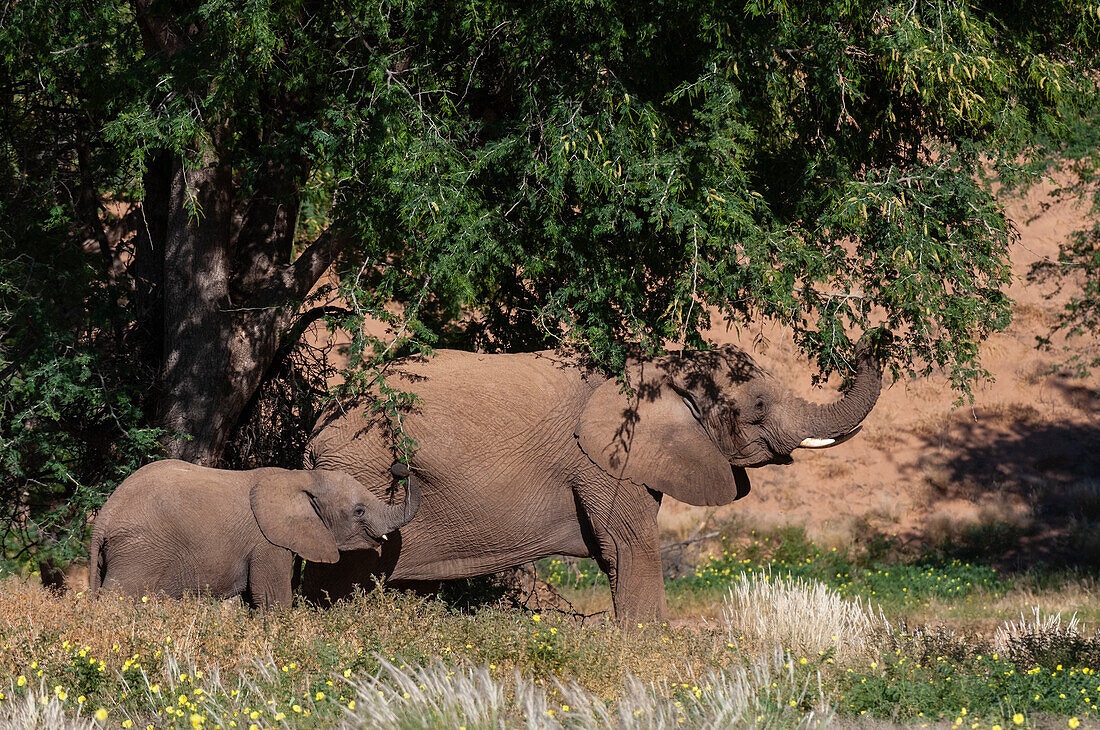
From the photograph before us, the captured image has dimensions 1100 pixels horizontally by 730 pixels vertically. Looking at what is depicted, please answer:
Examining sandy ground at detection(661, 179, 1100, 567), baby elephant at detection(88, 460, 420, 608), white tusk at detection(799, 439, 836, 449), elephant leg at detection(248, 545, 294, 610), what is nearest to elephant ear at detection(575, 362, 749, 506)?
white tusk at detection(799, 439, 836, 449)

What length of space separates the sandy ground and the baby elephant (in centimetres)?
1336

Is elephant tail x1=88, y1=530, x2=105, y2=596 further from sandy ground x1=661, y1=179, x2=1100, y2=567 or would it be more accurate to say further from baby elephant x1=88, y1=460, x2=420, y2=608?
sandy ground x1=661, y1=179, x2=1100, y2=567

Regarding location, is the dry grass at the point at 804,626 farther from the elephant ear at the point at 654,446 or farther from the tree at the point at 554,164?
the tree at the point at 554,164

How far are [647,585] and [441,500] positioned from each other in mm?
1783

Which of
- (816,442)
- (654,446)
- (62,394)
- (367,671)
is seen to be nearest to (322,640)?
(367,671)

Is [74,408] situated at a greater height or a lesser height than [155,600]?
greater

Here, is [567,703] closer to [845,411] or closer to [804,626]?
[804,626]

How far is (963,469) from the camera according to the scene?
86.7 ft

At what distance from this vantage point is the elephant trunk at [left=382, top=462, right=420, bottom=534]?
8.72 m

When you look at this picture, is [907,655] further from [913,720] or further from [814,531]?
[814,531]

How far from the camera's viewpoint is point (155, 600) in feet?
24.5

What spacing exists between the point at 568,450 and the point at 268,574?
2552 mm

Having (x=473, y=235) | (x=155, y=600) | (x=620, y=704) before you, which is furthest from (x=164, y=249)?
(x=620, y=704)

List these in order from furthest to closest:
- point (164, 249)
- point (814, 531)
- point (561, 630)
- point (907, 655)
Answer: point (814, 531) → point (164, 249) → point (907, 655) → point (561, 630)
